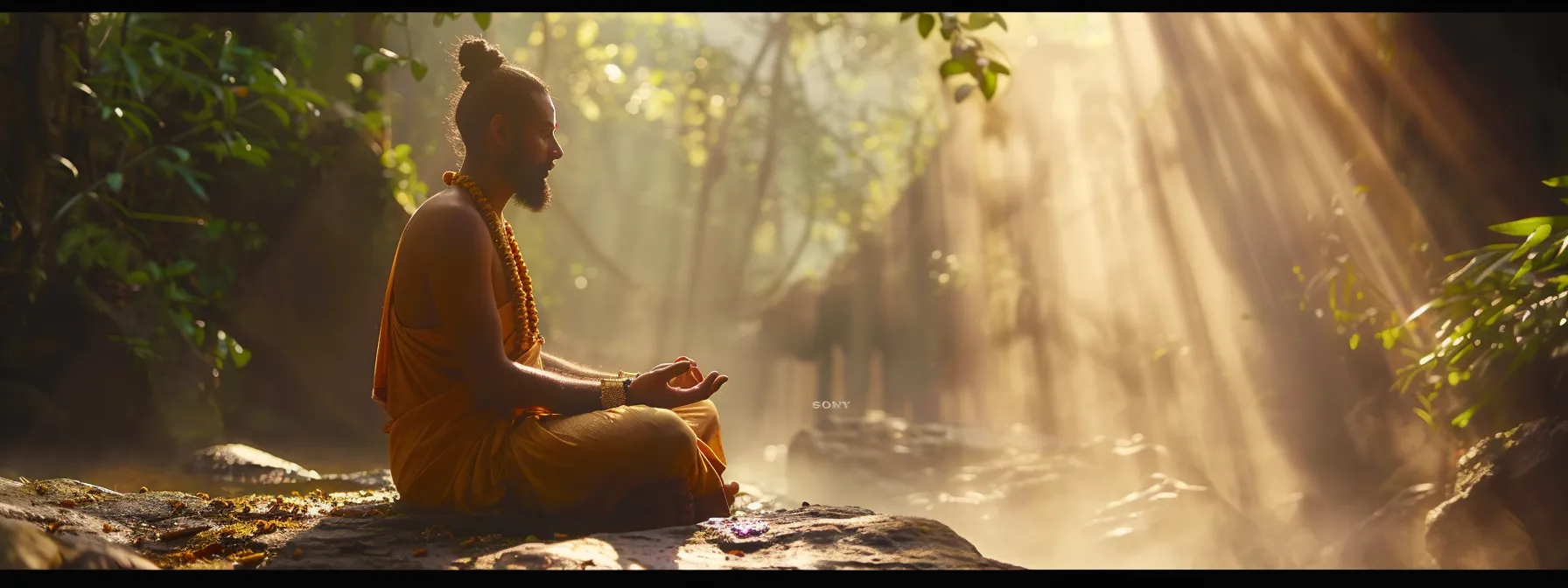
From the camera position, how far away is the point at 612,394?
124 inches

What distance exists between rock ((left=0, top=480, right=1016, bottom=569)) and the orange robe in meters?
0.11

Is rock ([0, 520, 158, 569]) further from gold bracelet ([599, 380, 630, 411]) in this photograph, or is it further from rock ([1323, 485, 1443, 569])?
rock ([1323, 485, 1443, 569])

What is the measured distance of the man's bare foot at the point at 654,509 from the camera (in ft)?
10.2

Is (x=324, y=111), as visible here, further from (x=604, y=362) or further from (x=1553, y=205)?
(x=604, y=362)

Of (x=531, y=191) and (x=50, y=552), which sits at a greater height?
(x=531, y=191)

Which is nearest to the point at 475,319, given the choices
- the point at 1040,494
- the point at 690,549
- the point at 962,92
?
the point at 690,549

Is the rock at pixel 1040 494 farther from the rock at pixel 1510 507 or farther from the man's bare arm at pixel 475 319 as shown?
the man's bare arm at pixel 475 319

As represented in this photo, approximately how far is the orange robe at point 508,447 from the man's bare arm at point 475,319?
0.08 metres

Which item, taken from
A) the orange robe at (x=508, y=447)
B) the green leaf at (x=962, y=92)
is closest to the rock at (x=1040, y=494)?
the green leaf at (x=962, y=92)

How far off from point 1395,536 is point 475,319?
586 centimetres

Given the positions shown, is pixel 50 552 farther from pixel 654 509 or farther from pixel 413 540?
pixel 654 509

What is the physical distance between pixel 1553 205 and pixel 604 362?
83.3 ft
